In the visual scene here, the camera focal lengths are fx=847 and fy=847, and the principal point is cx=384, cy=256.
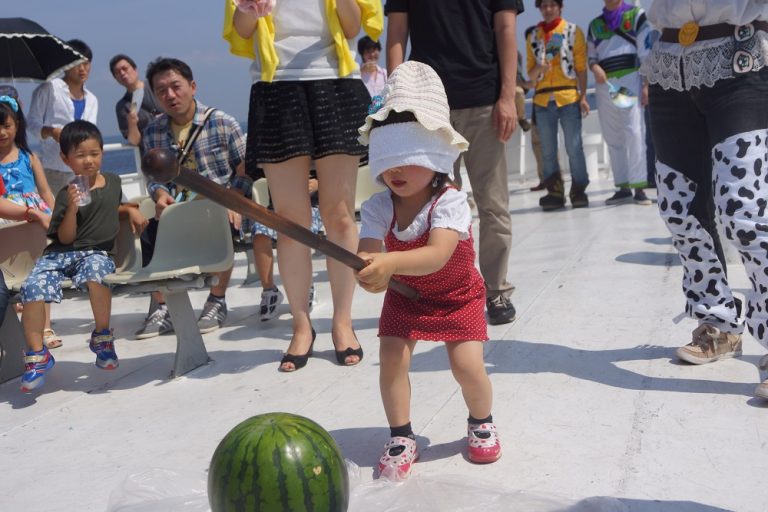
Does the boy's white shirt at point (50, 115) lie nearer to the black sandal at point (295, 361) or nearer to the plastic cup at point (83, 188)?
the plastic cup at point (83, 188)

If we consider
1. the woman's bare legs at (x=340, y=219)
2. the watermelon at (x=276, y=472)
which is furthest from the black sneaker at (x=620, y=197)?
the watermelon at (x=276, y=472)

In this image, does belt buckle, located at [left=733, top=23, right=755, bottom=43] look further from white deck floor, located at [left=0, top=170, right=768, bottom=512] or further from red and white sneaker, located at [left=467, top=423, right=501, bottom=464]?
red and white sneaker, located at [left=467, top=423, right=501, bottom=464]

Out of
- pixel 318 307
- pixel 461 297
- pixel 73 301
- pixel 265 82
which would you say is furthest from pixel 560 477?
pixel 73 301

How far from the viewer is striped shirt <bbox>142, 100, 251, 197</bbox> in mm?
5086

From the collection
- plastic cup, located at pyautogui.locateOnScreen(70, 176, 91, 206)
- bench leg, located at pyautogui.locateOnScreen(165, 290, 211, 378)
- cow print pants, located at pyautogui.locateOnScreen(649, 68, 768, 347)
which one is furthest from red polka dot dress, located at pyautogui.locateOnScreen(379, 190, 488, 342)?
plastic cup, located at pyautogui.locateOnScreen(70, 176, 91, 206)

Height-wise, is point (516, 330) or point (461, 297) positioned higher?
point (461, 297)

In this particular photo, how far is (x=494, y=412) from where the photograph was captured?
10.8 ft

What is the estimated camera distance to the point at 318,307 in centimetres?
543

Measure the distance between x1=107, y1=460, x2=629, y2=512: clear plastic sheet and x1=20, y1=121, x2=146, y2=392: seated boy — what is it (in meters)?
1.45

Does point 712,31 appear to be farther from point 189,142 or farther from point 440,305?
point 189,142

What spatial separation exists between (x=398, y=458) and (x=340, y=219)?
5.25 ft

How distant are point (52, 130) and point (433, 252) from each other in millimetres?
5424

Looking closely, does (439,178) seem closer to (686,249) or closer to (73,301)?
(686,249)

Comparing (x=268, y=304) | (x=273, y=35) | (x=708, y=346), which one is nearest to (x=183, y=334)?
(x=268, y=304)
